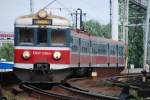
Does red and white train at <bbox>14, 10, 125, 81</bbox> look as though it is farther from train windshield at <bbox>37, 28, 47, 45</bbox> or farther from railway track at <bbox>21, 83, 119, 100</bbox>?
railway track at <bbox>21, 83, 119, 100</bbox>

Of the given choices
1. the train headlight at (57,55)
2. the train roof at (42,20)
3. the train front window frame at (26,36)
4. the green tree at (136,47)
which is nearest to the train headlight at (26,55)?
the train front window frame at (26,36)

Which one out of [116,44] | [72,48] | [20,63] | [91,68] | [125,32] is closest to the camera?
[20,63]

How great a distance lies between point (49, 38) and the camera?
73.5 ft

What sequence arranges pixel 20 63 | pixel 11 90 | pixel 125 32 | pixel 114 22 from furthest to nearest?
1. pixel 125 32
2. pixel 114 22
3. pixel 20 63
4. pixel 11 90

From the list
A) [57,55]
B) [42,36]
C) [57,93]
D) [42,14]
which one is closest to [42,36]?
[42,36]

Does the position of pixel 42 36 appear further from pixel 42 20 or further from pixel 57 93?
pixel 57 93

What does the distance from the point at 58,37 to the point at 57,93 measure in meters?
2.85

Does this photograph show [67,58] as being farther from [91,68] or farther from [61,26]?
[91,68]

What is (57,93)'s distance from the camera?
2048 cm

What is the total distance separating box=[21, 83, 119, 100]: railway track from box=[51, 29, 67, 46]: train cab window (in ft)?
4.80

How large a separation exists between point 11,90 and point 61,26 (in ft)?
10.3

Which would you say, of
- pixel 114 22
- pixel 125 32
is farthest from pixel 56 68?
pixel 125 32

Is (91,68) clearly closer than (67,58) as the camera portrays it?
No

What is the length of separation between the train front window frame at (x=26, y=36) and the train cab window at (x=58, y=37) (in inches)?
28.6
